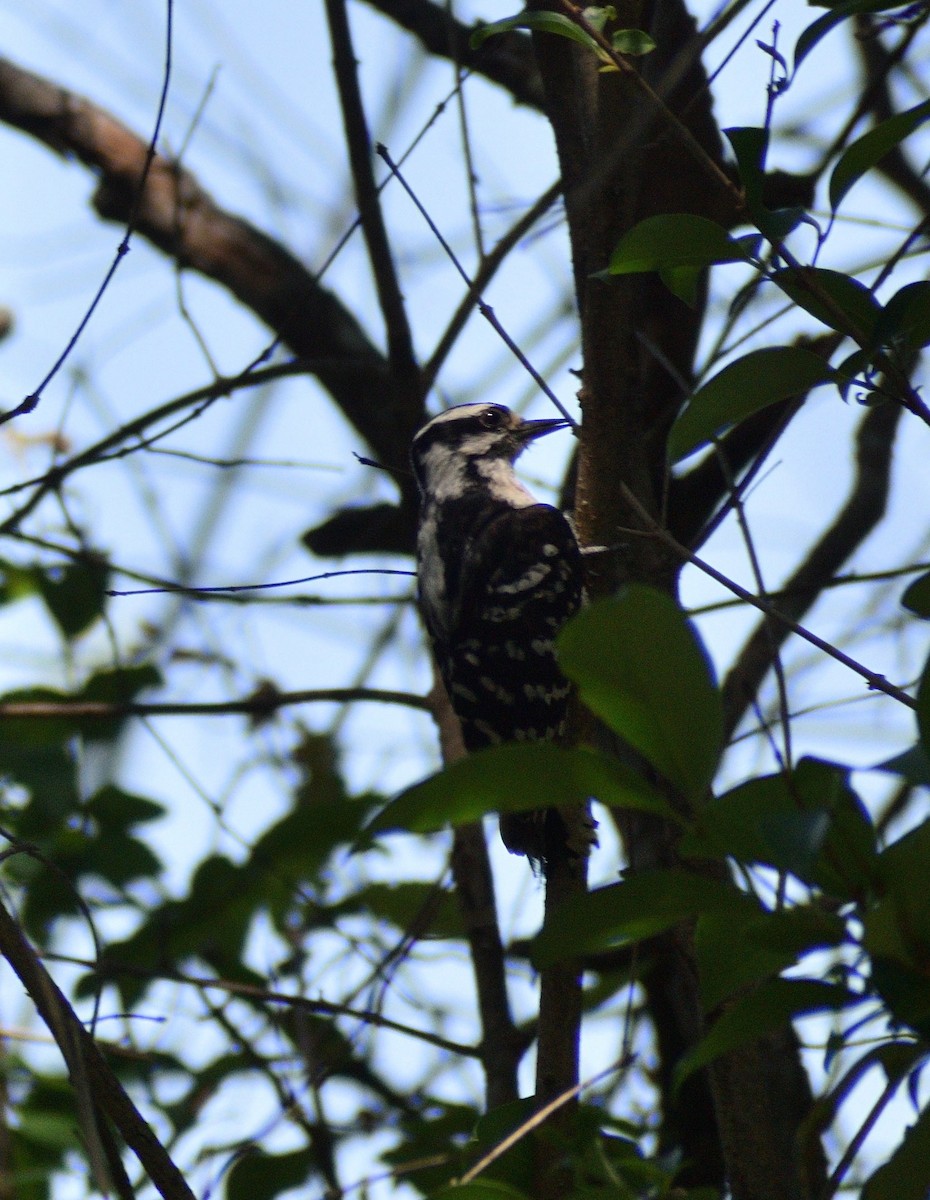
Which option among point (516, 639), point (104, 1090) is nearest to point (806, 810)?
point (104, 1090)

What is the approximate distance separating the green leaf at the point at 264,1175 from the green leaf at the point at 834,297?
2.46m

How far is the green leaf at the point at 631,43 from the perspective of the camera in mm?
2215

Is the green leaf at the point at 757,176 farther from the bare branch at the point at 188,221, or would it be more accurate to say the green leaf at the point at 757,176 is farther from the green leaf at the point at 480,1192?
the bare branch at the point at 188,221

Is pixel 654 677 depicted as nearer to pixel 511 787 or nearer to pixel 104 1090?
pixel 511 787

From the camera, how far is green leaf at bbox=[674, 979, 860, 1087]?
4.42 ft

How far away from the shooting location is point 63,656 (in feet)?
15.5

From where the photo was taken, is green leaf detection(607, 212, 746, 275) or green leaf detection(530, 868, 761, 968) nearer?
green leaf detection(530, 868, 761, 968)

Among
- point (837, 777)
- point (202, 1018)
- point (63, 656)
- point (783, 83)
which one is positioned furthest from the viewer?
point (63, 656)

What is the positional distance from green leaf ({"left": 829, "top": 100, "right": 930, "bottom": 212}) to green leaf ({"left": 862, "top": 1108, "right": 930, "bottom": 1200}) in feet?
3.99

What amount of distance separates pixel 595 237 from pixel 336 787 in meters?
2.67

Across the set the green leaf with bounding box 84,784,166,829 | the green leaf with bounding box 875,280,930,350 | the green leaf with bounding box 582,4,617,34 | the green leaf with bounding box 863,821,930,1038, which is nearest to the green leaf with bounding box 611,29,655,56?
the green leaf with bounding box 582,4,617,34

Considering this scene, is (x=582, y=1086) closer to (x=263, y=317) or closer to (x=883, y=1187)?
(x=883, y=1187)

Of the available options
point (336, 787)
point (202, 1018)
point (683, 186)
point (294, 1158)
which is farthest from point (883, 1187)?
point (336, 787)

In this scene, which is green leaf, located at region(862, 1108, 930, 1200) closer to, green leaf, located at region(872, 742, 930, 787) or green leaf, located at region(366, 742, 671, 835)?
green leaf, located at region(872, 742, 930, 787)
